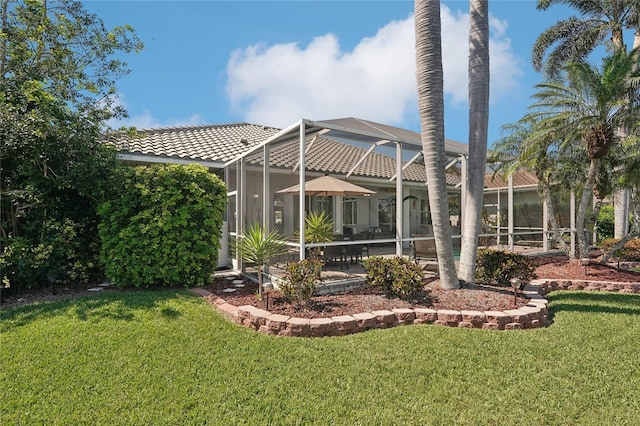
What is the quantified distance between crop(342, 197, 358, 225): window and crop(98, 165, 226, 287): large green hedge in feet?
29.8

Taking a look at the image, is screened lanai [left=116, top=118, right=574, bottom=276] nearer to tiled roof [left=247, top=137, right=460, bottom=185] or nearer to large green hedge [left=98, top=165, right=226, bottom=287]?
tiled roof [left=247, top=137, right=460, bottom=185]

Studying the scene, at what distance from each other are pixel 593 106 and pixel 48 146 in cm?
1548

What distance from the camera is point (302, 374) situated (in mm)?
4113

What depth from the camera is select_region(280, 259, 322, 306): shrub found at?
6305 mm

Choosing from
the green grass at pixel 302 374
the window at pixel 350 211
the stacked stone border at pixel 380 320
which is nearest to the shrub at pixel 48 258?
the green grass at pixel 302 374

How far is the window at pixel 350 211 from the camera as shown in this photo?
54.9 ft

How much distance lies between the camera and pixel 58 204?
27.0ft

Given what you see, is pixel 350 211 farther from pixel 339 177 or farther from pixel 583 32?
pixel 583 32

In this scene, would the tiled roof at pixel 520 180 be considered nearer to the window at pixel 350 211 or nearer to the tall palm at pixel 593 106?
the tall palm at pixel 593 106

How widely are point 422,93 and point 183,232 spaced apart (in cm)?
638

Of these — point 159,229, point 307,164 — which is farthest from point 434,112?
point 307,164

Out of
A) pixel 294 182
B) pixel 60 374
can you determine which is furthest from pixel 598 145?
pixel 60 374

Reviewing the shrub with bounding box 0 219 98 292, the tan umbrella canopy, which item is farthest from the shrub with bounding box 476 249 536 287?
the shrub with bounding box 0 219 98 292

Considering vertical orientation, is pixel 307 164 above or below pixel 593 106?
below
